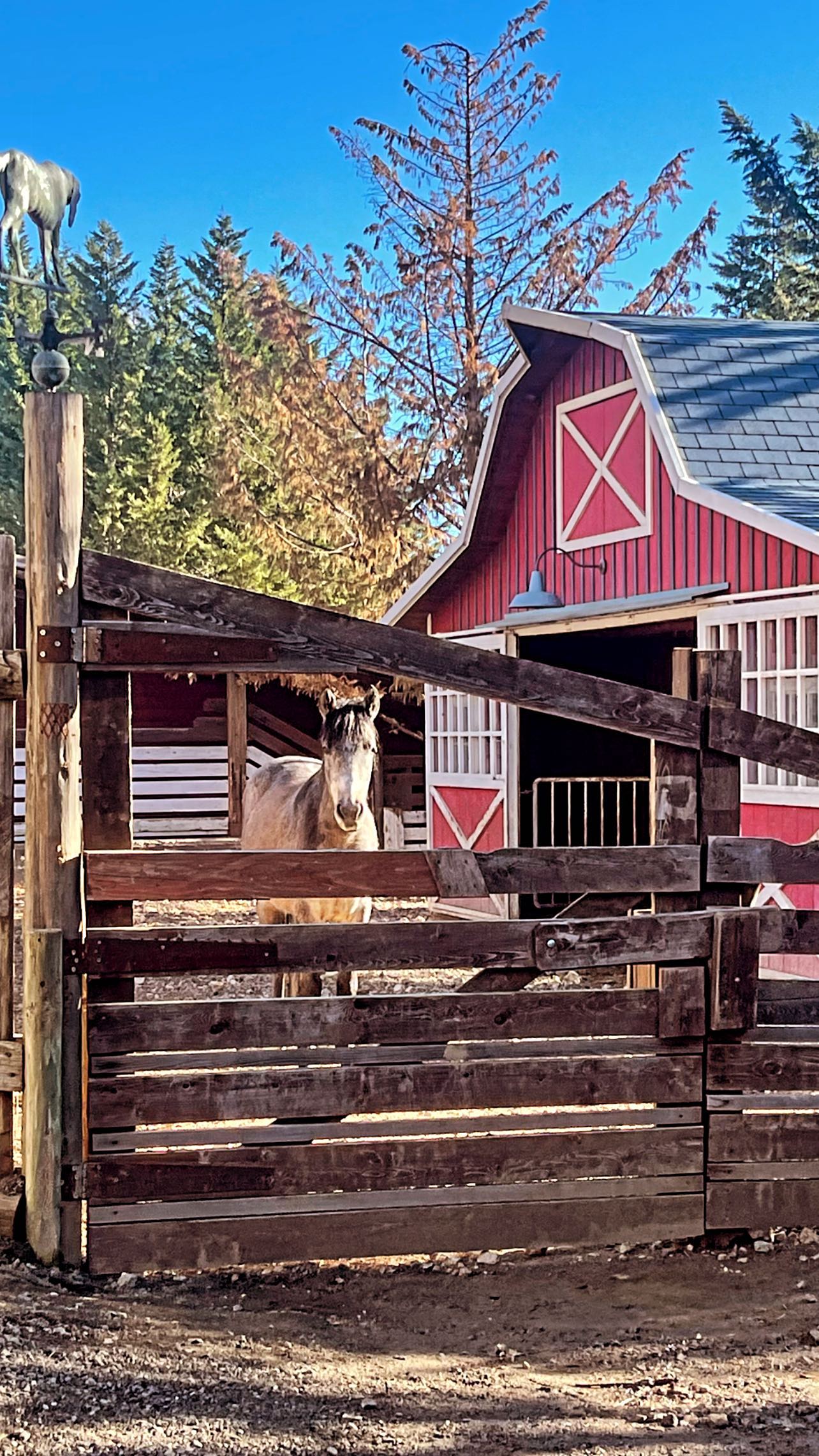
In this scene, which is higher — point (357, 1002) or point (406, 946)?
point (406, 946)

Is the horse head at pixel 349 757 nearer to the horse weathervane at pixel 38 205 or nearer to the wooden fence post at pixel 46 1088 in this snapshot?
the horse weathervane at pixel 38 205

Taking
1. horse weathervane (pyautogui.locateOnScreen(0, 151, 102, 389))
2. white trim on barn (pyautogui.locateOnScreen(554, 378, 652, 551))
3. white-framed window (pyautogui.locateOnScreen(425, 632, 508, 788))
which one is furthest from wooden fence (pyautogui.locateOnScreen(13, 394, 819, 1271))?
white-framed window (pyautogui.locateOnScreen(425, 632, 508, 788))

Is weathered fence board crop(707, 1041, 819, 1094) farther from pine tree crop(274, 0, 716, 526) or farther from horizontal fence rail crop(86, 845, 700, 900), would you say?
pine tree crop(274, 0, 716, 526)

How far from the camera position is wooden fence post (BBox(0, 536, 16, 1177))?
5508 mm

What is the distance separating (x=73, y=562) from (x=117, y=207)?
55.1 m

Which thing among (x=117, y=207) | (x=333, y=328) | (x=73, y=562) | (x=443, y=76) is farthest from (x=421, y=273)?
(x=117, y=207)

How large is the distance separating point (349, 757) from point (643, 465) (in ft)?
18.8

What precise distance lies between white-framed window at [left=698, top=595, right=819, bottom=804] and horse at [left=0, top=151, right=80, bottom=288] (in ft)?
18.0

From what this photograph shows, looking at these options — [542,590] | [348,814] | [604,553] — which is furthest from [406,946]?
[542,590]

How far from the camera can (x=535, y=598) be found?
1345 centimetres

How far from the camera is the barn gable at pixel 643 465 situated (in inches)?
469

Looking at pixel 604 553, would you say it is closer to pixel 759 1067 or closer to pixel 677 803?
pixel 677 803

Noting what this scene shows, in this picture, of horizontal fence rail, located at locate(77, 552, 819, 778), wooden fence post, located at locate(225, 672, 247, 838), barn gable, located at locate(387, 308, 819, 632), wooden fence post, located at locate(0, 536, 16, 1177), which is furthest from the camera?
wooden fence post, located at locate(225, 672, 247, 838)

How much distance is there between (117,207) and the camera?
2215 inches
